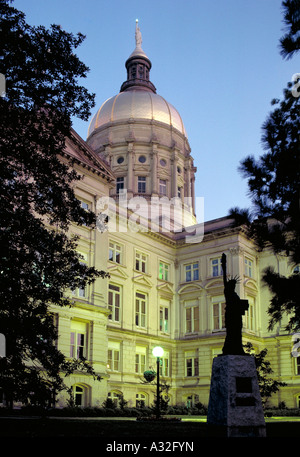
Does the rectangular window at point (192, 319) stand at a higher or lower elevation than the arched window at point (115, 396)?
higher

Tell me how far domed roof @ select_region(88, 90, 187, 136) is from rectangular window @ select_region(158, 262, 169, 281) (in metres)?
26.5

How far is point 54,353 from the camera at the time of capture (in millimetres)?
17094

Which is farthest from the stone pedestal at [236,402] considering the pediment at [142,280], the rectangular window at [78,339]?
the pediment at [142,280]

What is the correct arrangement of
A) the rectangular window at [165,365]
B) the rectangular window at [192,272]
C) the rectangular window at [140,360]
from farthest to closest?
the rectangular window at [192,272] → the rectangular window at [165,365] → the rectangular window at [140,360]

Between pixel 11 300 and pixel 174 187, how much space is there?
55000 mm

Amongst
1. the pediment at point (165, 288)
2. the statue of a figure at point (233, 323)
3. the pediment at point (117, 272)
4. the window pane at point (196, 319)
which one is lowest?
the statue of a figure at point (233, 323)

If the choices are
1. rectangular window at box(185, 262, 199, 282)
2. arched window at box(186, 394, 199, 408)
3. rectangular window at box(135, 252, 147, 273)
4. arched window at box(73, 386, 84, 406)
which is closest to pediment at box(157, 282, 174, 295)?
rectangular window at box(185, 262, 199, 282)

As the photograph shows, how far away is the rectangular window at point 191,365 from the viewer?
48.8 m

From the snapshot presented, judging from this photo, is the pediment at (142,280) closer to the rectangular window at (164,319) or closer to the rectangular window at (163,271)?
the rectangular window at (163,271)

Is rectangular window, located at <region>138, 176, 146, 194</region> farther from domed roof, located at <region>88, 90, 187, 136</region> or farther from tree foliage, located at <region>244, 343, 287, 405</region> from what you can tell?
tree foliage, located at <region>244, 343, 287, 405</region>

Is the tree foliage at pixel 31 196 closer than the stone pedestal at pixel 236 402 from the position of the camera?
No

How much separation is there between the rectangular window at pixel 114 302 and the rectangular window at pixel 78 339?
5.45 metres
